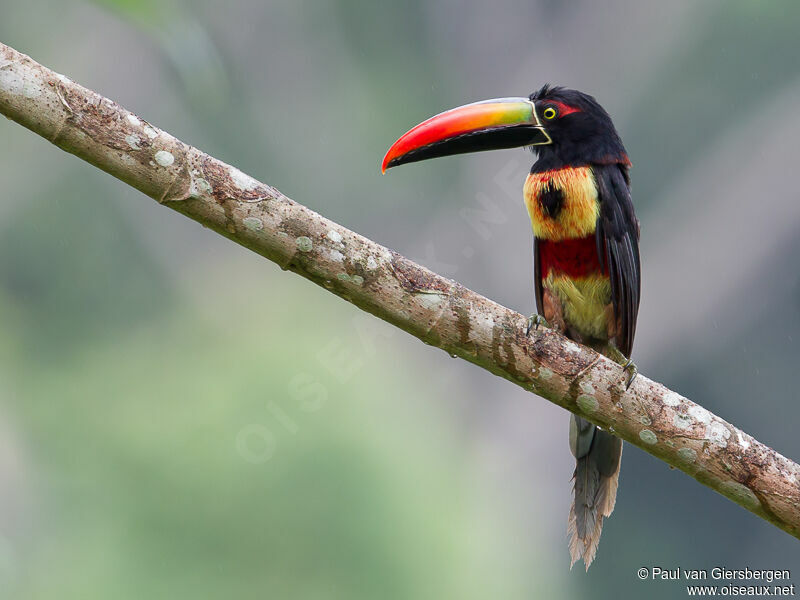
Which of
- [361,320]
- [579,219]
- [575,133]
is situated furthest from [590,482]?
[361,320]

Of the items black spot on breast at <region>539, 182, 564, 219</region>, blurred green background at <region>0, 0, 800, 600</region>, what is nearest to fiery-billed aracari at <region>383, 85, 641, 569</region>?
black spot on breast at <region>539, 182, 564, 219</region>

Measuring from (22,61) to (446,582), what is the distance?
8806 mm

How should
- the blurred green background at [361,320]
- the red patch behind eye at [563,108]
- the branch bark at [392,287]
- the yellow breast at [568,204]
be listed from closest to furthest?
the branch bark at [392,287] < the yellow breast at [568,204] < the red patch behind eye at [563,108] < the blurred green background at [361,320]

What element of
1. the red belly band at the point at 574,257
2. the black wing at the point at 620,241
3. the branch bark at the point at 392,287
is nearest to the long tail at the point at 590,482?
the black wing at the point at 620,241

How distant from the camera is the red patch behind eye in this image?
9.52 feet

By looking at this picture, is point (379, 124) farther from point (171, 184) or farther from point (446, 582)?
point (171, 184)

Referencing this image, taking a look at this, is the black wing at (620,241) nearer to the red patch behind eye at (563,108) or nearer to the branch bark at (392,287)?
the red patch behind eye at (563,108)

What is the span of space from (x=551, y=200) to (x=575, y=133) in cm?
27

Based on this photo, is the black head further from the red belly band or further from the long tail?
the long tail

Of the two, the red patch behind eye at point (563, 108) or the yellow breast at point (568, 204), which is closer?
the yellow breast at point (568, 204)

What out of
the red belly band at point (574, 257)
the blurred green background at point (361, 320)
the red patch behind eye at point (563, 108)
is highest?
the blurred green background at point (361, 320)

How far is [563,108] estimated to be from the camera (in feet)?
9.58

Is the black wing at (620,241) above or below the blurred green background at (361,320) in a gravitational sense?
below

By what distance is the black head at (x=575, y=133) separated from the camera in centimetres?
282
